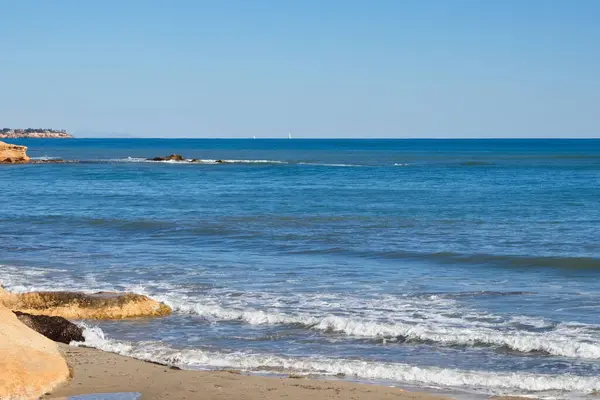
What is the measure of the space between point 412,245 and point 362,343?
1213 centimetres

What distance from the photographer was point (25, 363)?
10039 mm

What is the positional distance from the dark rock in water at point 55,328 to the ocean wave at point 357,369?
177mm

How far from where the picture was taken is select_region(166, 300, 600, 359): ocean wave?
44.5ft

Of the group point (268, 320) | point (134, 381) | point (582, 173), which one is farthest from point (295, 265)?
point (582, 173)

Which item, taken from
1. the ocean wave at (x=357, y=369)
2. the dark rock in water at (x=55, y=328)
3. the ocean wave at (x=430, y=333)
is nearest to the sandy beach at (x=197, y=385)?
the ocean wave at (x=357, y=369)

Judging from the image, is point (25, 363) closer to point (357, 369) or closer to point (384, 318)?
point (357, 369)

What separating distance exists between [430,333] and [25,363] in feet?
22.9

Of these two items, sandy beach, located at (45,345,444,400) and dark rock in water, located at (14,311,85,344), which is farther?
dark rock in water, located at (14,311,85,344)

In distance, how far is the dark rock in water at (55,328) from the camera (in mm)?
13383

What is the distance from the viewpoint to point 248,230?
30453 millimetres

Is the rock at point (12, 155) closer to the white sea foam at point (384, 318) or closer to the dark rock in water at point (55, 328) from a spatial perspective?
the white sea foam at point (384, 318)

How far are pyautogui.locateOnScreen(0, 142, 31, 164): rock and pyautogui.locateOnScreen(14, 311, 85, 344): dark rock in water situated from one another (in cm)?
7540

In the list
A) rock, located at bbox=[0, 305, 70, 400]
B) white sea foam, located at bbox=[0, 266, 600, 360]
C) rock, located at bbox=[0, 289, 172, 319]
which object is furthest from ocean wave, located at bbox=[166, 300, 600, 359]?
rock, located at bbox=[0, 305, 70, 400]

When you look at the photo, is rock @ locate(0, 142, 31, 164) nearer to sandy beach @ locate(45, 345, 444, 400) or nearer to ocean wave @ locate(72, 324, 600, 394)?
ocean wave @ locate(72, 324, 600, 394)
